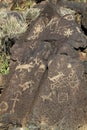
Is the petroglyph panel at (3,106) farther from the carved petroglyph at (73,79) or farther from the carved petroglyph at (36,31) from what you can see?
the carved petroglyph at (36,31)

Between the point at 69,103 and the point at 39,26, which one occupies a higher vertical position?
the point at 39,26

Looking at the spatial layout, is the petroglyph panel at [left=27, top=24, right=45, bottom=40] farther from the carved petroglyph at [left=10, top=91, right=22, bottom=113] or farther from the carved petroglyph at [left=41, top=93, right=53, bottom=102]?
the carved petroglyph at [left=41, top=93, right=53, bottom=102]

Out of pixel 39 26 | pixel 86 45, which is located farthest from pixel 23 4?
pixel 86 45

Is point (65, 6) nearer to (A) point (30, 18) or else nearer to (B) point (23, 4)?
(A) point (30, 18)

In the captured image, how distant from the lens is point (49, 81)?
601cm

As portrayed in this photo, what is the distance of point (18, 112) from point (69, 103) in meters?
0.81

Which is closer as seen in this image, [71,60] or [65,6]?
[71,60]

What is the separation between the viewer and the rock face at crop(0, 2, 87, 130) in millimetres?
5734

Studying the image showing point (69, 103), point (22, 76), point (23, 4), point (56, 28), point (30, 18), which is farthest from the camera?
point (23, 4)

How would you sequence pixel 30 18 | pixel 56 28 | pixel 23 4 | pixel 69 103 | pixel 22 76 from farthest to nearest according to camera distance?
pixel 23 4
pixel 30 18
pixel 56 28
pixel 22 76
pixel 69 103

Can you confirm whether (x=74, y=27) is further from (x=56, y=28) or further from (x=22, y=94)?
(x=22, y=94)

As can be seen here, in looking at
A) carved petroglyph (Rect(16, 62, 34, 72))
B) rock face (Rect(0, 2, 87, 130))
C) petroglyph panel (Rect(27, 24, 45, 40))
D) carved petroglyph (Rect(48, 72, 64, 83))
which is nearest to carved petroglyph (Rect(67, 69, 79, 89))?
rock face (Rect(0, 2, 87, 130))

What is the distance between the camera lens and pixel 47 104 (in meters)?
5.80

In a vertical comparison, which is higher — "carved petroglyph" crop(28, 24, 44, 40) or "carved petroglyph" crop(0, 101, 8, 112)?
"carved petroglyph" crop(28, 24, 44, 40)
